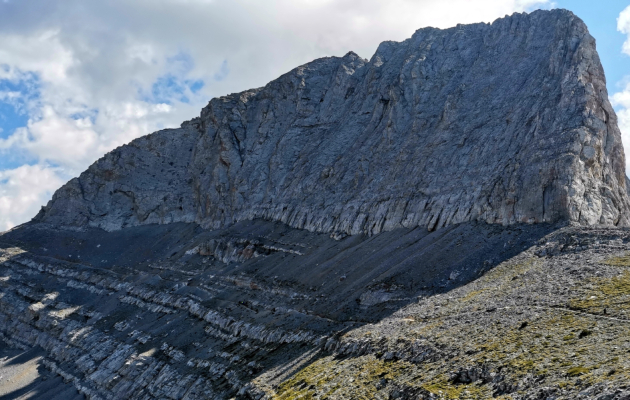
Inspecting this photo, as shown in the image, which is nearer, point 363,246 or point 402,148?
point 363,246

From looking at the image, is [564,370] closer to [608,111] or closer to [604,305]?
[604,305]

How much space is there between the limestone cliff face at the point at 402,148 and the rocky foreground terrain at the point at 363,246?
341 millimetres

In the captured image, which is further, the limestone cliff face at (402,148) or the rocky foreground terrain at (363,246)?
the limestone cliff face at (402,148)

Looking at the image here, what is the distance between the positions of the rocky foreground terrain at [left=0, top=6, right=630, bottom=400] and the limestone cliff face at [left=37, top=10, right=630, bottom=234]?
341 mm

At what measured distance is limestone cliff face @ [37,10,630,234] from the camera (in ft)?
220

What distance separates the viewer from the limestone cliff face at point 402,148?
6719 cm

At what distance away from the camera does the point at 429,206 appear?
77.2 metres

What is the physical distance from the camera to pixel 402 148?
94938 mm

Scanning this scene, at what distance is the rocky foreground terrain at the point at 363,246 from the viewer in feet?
120

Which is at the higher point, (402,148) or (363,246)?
(402,148)

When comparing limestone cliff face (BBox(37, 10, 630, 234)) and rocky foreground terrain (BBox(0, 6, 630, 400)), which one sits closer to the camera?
rocky foreground terrain (BBox(0, 6, 630, 400))

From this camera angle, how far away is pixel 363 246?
79062 mm

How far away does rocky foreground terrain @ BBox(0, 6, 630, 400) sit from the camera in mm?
36594

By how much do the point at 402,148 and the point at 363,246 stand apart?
21.8 metres
